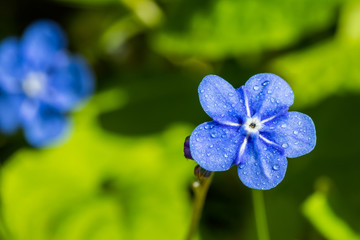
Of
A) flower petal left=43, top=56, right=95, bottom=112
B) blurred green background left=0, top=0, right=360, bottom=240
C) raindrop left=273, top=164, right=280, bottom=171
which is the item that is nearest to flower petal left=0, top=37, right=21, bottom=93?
flower petal left=43, top=56, right=95, bottom=112

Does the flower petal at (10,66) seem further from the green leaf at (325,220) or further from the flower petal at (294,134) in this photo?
the flower petal at (294,134)

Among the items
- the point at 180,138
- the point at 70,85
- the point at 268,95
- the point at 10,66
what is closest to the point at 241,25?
the point at 180,138

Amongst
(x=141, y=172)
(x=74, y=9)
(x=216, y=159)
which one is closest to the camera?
(x=216, y=159)

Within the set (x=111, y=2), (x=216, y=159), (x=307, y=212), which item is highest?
(x=111, y=2)

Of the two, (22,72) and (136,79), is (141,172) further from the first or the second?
(22,72)

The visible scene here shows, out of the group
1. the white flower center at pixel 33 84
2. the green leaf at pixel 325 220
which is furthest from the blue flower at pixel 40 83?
the green leaf at pixel 325 220

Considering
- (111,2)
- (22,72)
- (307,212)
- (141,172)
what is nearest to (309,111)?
(307,212)

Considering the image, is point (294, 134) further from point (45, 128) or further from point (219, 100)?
point (45, 128)
